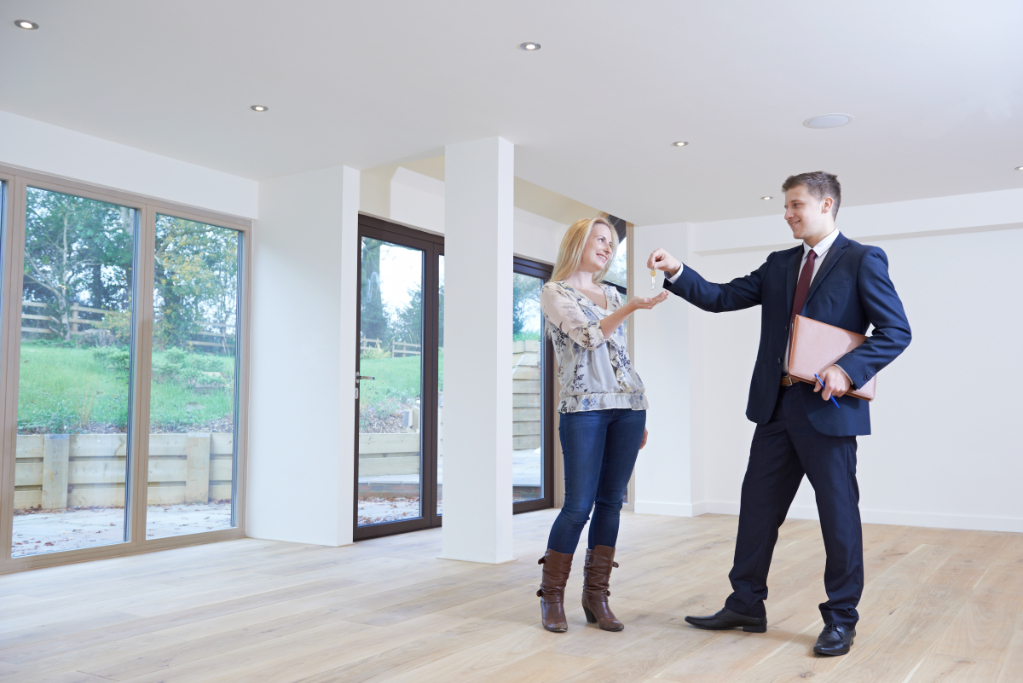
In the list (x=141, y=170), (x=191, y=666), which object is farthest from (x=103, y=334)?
(x=191, y=666)

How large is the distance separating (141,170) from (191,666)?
3061 mm

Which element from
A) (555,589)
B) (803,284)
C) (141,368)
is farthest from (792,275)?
(141,368)

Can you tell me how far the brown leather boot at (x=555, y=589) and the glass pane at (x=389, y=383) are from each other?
8.09 feet

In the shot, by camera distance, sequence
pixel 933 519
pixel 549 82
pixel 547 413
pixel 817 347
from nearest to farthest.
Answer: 1. pixel 817 347
2. pixel 549 82
3. pixel 933 519
4. pixel 547 413

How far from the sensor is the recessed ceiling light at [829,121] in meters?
3.95

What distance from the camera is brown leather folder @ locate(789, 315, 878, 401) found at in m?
2.34

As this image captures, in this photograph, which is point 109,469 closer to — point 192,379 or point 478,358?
point 192,379

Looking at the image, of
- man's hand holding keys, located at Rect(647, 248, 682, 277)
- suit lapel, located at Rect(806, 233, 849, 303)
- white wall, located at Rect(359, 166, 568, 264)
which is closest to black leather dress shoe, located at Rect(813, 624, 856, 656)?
suit lapel, located at Rect(806, 233, 849, 303)

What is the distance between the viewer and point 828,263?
8.09 feet

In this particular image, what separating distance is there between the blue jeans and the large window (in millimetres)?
2763

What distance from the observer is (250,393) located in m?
4.98

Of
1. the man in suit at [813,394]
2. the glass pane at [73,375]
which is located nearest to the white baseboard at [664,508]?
the man in suit at [813,394]

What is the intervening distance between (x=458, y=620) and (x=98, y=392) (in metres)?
2.54

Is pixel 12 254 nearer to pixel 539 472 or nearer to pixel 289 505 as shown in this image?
pixel 289 505
